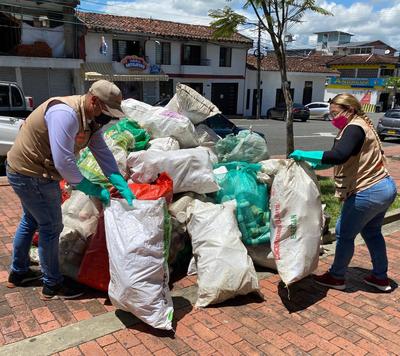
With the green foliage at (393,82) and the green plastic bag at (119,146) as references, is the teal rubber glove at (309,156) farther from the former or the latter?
the green foliage at (393,82)

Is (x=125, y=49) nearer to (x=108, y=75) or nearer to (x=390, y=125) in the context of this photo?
(x=108, y=75)

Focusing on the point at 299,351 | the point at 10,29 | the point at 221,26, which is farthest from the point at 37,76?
the point at 299,351

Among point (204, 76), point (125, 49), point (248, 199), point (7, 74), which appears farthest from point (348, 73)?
point (248, 199)

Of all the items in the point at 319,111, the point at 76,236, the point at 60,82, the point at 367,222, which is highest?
the point at 60,82

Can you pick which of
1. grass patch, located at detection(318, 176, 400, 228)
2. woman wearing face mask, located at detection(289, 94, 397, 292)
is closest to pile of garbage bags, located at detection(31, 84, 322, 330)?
woman wearing face mask, located at detection(289, 94, 397, 292)

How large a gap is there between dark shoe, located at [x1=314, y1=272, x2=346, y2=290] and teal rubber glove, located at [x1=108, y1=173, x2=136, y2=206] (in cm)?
181

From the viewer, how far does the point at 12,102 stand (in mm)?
8367

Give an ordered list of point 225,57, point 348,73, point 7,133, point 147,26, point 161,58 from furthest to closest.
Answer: point 348,73, point 225,57, point 161,58, point 147,26, point 7,133

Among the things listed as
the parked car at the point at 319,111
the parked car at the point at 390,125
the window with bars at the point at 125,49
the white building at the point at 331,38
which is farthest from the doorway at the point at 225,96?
the white building at the point at 331,38

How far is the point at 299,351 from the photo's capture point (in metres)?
2.67

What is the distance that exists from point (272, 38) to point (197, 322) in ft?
17.4

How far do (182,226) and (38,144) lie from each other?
1412mm

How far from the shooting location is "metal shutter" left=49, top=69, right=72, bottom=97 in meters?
23.2

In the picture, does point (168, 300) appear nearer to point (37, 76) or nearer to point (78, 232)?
point (78, 232)
